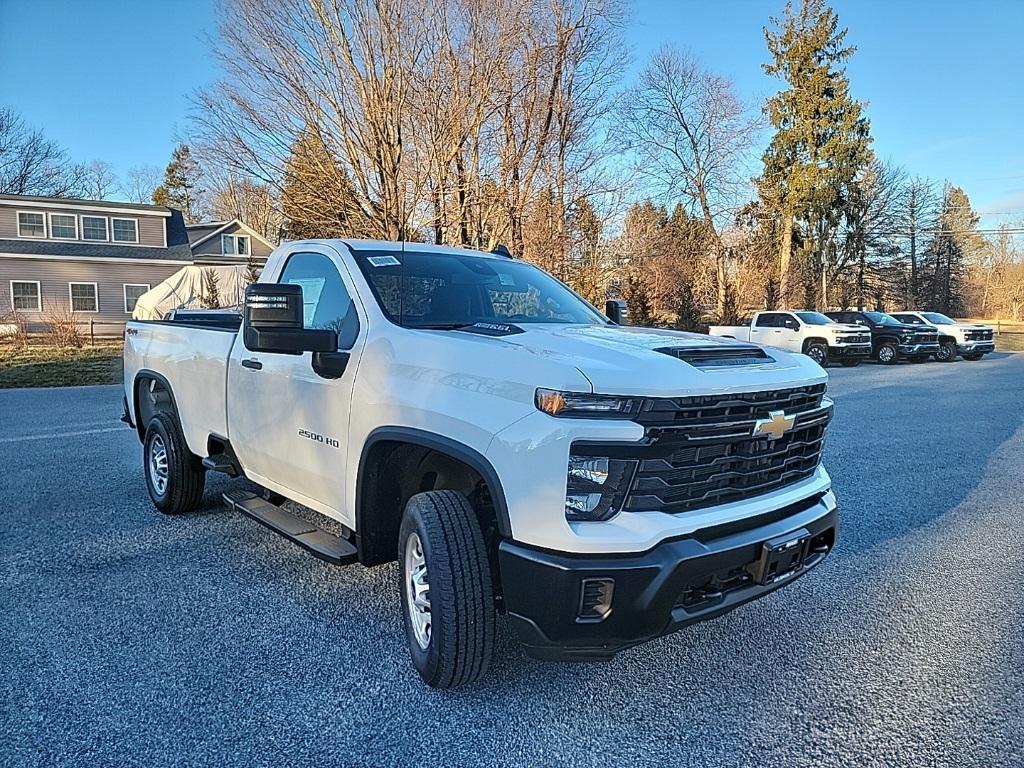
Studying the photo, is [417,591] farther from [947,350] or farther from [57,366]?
[947,350]

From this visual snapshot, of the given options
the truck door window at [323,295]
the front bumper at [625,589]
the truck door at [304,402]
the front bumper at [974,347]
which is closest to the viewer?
the front bumper at [625,589]

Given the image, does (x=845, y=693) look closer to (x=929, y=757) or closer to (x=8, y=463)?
(x=929, y=757)

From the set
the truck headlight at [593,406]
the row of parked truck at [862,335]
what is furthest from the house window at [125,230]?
the truck headlight at [593,406]

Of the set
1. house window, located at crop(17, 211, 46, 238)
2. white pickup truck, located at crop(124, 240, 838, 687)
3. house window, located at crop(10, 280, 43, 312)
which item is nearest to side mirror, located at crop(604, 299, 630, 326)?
white pickup truck, located at crop(124, 240, 838, 687)

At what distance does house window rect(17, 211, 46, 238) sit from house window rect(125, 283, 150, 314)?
3.66 meters

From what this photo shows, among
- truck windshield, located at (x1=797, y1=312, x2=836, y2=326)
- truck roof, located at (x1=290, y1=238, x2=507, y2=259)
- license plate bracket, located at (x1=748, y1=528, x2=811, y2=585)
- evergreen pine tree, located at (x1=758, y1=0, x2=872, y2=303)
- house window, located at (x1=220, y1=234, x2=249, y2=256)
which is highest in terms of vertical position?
evergreen pine tree, located at (x1=758, y1=0, x2=872, y2=303)

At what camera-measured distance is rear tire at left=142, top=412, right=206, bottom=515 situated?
16.6ft

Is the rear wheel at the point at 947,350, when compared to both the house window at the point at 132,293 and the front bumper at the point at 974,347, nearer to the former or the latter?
the front bumper at the point at 974,347

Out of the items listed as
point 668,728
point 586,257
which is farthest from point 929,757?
point 586,257

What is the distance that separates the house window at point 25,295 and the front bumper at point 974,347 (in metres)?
34.6

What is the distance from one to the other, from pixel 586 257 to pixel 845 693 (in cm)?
2017

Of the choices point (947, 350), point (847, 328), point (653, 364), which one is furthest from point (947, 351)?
point (653, 364)

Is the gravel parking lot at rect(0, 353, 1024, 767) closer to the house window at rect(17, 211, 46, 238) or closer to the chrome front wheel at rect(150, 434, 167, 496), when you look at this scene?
the chrome front wheel at rect(150, 434, 167, 496)

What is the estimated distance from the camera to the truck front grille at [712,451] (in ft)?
8.05
